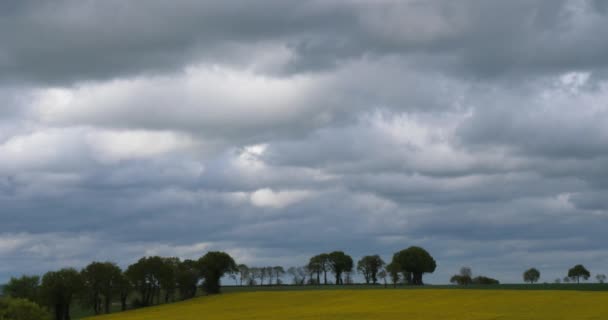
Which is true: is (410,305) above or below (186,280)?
below

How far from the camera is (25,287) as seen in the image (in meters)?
158

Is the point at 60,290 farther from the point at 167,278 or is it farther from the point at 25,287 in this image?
the point at 167,278

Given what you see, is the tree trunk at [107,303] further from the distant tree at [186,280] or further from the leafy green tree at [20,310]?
the leafy green tree at [20,310]

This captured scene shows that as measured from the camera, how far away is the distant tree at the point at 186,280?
573 feet

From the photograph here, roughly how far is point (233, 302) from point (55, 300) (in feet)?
131

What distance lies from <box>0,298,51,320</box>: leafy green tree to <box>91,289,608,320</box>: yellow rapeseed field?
74.5ft

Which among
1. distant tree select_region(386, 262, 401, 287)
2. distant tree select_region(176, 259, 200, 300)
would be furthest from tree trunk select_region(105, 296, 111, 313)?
distant tree select_region(386, 262, 401, 287)

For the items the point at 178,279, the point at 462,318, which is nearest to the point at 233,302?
the point at 178,279

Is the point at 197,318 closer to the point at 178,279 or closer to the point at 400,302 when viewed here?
the point at 400,302

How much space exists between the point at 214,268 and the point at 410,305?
82.2 metres

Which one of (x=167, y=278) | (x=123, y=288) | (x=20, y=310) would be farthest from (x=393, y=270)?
(x=20, y=310)

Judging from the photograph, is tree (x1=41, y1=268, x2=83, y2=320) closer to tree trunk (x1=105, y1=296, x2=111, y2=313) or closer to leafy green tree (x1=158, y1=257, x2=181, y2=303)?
tree trunk (x1=105, y1=296, x2=111, y2=313)

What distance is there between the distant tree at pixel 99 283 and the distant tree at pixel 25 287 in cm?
989

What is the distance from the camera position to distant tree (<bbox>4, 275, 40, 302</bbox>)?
155750mm
